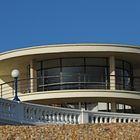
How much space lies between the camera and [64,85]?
110 feet

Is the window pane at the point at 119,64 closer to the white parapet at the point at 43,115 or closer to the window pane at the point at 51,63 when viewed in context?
the window pane at the point at 51,63

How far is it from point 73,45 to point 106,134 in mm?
19619

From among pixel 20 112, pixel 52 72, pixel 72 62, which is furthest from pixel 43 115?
pixel 72 62

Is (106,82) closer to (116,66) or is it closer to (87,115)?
(116,66)

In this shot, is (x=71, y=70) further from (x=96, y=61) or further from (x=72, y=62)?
(x=96, y=61)

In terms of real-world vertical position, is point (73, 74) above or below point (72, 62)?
below

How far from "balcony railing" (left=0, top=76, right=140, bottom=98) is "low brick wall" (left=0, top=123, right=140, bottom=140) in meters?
18.8

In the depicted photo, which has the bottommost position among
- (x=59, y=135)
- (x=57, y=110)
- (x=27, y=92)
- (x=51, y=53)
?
(x=59, y=135)

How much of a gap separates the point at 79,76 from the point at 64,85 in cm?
Answer: 103

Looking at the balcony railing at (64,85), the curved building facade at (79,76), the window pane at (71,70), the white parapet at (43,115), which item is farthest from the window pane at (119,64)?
the white parapet at (43,115)

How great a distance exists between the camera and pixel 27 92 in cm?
3459

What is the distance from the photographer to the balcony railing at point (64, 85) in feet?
110

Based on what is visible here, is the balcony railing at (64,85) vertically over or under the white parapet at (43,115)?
over

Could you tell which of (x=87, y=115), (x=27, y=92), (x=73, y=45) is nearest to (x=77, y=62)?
(x=73, y=45)
